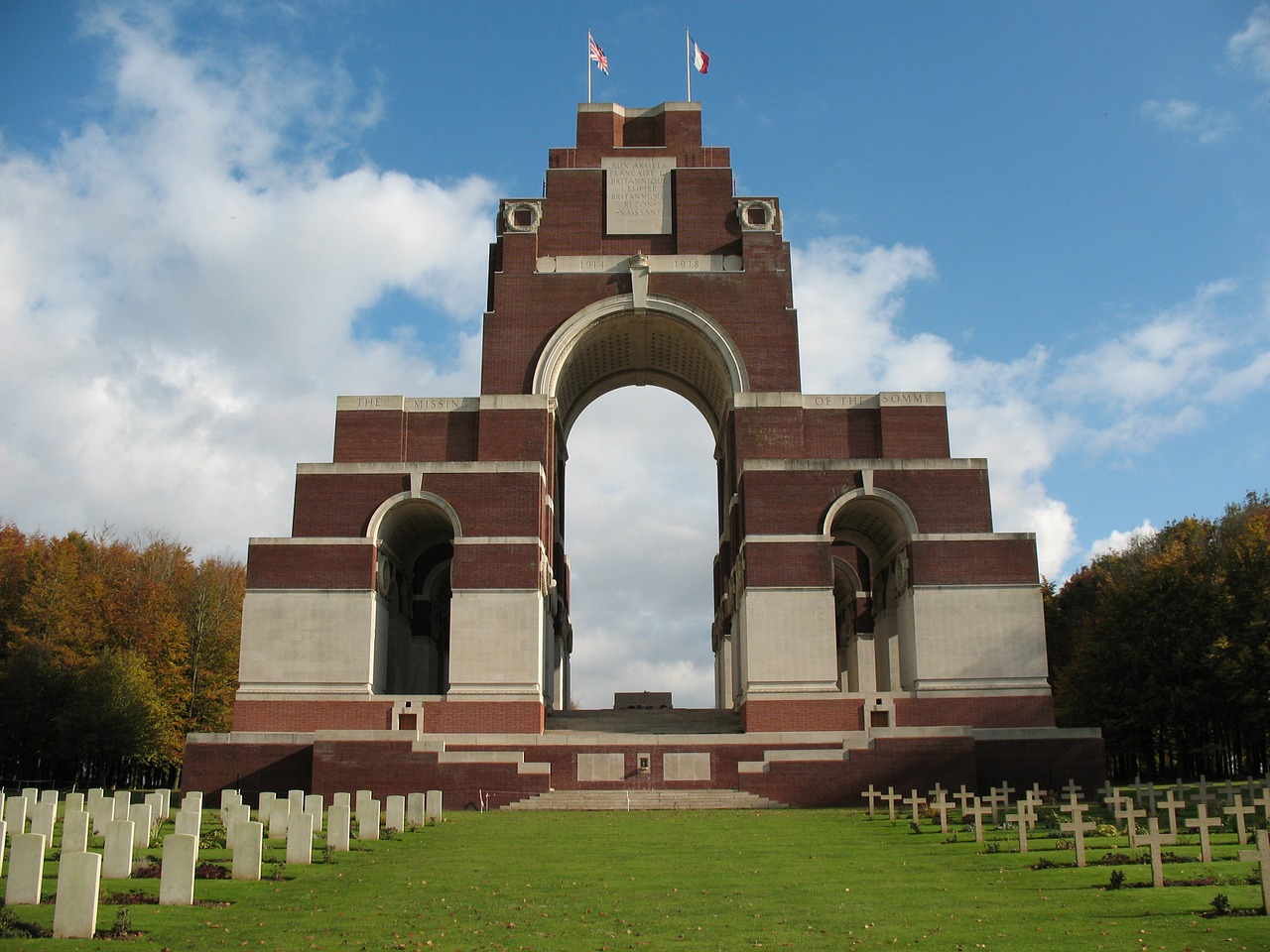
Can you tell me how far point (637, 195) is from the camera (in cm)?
4159

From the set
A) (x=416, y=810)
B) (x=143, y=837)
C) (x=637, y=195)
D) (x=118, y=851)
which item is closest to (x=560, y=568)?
(x=637, y=195)

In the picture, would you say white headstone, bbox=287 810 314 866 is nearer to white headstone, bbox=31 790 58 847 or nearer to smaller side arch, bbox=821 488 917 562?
white headstone, bbox=31 790 58 847

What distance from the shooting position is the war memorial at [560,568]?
30.8 metres

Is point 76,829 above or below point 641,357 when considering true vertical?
below

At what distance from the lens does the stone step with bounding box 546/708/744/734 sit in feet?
117

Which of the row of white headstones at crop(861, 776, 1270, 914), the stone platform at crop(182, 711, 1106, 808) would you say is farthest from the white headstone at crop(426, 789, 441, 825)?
the row of white headstones at crop(861, 776, 1270, 914)

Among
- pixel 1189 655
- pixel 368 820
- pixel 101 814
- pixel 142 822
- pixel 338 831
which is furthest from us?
pixel 1189 655

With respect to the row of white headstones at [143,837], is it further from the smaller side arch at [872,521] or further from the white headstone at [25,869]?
the smaller side arch at [872,521]

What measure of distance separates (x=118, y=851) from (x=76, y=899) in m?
3.83

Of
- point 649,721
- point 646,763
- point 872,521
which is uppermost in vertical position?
point 872,521

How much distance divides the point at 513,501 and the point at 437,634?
10839 millimetres

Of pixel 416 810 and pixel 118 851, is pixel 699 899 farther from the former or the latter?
pixel 416 810

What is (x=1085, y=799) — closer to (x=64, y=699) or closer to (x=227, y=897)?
(x=227, y=897)

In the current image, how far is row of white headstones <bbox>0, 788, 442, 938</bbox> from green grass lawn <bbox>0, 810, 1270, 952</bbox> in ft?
1.00
